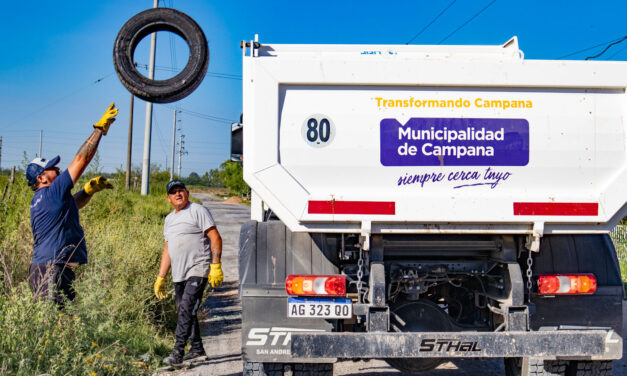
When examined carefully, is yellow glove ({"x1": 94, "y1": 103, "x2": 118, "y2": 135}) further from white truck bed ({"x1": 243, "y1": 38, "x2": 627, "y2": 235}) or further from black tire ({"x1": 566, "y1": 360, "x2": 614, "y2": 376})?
black tire ({"x1": 566, "y1": 360, "x2": 614, "y2": 376})

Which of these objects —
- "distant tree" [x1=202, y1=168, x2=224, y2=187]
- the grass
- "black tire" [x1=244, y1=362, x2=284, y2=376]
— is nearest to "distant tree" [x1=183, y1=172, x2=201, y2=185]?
"distant tree" [x1=202, y1=168, x2=224, y2=187]

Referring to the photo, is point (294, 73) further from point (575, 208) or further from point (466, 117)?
point (575, 208)

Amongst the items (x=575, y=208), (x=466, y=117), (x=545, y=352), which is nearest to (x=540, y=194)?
(x=575, y=208)

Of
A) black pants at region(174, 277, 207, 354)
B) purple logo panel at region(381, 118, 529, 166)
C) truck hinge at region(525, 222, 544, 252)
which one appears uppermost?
purple logo panel at region(381, 118, 529, 166)

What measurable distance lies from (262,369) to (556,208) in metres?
2.32

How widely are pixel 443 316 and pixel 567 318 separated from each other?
2.85ft

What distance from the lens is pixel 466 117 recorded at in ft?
12.5

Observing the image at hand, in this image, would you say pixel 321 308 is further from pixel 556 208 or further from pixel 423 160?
pixel 556 208

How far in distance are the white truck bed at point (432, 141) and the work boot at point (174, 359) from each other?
2.20 meters

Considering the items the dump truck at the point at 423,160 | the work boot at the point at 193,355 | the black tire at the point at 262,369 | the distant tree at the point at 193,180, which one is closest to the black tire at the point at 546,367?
the dump truck at the point at 423,160

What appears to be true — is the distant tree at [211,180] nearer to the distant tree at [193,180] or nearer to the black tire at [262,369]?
the distant tree at [193,180]

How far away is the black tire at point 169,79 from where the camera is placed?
5754 mm

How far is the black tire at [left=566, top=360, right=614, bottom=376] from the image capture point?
4.17m

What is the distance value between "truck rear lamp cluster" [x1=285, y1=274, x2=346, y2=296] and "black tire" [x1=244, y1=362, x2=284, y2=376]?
0.60 m
